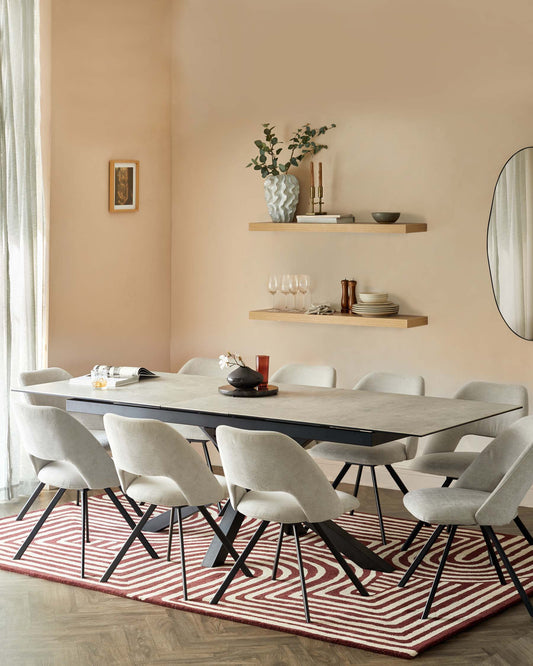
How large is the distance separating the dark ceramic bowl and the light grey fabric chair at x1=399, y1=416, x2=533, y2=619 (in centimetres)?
198

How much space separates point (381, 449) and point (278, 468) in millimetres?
1330

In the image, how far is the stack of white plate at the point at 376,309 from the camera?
5941 mm

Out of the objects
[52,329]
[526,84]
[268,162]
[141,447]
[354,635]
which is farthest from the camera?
[268,162]

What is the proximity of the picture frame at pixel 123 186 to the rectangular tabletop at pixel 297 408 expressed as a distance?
1.69 metres

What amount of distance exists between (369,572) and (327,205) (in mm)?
2698

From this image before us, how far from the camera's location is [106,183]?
6383mm

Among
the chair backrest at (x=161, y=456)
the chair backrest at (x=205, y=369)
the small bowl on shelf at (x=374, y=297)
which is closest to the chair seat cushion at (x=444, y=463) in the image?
the chair backrest at (x=161, y=456)

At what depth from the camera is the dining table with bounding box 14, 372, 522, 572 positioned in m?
4.09

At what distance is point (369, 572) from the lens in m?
4.36

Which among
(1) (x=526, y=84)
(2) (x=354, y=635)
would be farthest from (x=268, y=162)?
(2) (x=354, y=635)

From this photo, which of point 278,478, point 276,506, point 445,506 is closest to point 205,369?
point 276,506

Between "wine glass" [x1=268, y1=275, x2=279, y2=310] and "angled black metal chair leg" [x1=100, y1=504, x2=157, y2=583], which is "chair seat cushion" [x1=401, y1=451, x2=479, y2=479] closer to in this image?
"angled black metal chair leg" [x1=100, y1=504, x2=157, y2=583]

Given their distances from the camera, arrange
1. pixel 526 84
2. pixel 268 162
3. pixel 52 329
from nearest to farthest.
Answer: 1. pixel 526 84
2. pixel 52 329
3. pixel 268 162

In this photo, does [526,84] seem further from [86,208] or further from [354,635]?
[354,635]
